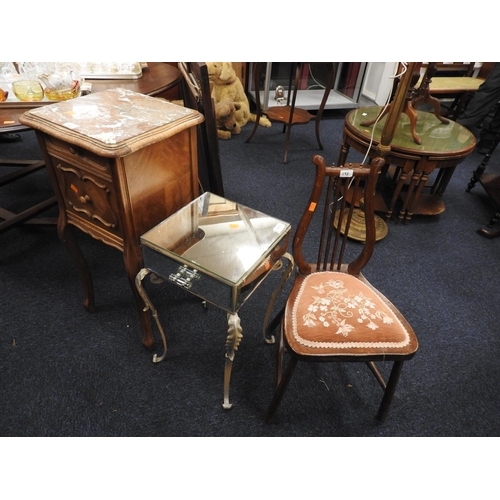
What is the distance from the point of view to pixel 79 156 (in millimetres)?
1218

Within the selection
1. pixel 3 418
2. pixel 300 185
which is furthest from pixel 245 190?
pixel 3 418

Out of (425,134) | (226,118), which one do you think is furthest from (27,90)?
(425,134)

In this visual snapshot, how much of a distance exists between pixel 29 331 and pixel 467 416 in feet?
6.93

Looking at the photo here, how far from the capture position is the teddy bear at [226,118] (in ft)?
11.8

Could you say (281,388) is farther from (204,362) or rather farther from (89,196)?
(89,196)

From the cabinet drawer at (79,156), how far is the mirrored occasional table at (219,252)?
10.5 inches

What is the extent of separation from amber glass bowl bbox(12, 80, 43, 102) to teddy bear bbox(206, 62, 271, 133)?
196cm

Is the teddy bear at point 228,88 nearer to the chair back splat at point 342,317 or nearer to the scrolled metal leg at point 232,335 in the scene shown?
the chair back splat at point 342,317

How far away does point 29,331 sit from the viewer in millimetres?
1771

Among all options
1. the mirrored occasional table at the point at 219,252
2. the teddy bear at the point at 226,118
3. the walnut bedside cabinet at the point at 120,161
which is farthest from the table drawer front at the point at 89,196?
the teddy bear at the point at 226,118

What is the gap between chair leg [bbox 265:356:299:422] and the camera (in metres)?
1.24

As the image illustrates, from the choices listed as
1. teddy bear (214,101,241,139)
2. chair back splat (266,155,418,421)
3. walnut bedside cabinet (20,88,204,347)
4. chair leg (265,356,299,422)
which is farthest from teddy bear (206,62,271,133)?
chair leg (265,356,299,422)

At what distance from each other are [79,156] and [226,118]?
2.73 m

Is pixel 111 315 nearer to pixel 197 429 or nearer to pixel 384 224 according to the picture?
pixel 197 429
